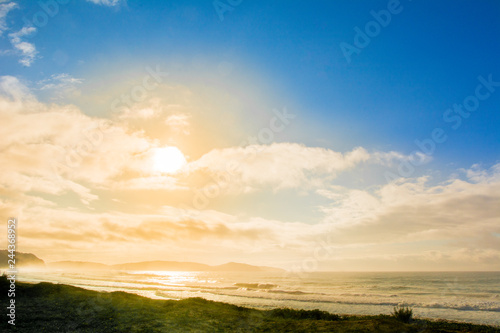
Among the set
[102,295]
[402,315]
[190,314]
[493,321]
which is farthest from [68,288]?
[493,321]

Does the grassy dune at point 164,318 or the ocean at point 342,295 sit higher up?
the grassy dune at point 164,318

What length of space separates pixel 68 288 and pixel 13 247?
1349 centimetres

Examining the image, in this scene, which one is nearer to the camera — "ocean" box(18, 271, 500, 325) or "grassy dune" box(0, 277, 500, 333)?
"grassy dune" box(0, 277, 500, 333)

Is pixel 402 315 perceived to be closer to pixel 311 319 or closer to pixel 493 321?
pixel 311 319

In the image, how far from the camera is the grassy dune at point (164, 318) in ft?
51.1

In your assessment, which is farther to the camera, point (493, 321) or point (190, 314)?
point (493, 321)

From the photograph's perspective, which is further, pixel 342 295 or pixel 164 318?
pixel 342 295

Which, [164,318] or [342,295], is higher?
[164,318]

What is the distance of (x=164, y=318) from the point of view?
1856 cm

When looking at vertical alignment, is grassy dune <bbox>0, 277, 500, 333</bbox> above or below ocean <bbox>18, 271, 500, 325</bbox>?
above

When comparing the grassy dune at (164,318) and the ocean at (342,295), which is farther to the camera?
the ocean at (342,295)

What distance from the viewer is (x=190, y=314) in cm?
1997

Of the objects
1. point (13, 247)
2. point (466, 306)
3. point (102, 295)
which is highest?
point (13, 247)

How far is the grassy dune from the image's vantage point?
1559 cm
